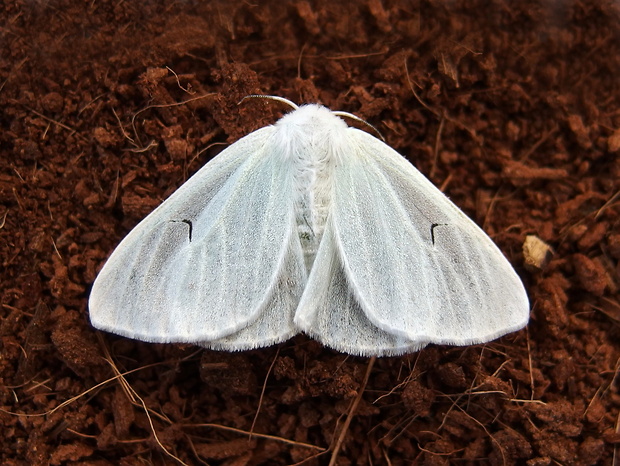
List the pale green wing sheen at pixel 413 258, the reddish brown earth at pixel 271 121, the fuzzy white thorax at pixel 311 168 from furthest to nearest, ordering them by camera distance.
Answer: the reddish brown earth at pixel 271 121
the fuzzy white thorax at pixel 311 168
the pale green wing sheen at pixel 413 258

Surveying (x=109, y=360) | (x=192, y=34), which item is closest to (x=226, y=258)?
(x=109, y=360)

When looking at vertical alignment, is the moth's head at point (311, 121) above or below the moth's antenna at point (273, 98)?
below

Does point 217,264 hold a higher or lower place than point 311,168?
Result: lower

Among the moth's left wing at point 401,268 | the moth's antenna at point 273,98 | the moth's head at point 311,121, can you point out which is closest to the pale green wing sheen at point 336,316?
the moth's left wing at point 401,268

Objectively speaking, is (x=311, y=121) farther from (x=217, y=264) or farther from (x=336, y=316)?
(x=336, y=316)

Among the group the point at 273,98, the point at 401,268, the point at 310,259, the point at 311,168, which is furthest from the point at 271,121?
the point at 401,268

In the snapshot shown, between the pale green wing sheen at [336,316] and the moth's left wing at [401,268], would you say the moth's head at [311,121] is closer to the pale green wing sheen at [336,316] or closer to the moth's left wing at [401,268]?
the moth's left wing at [401,268]
